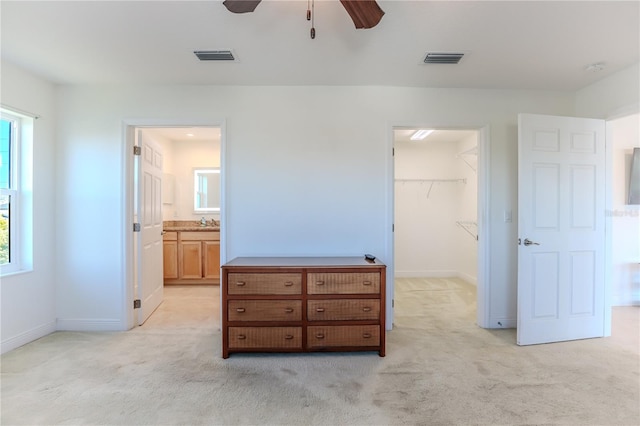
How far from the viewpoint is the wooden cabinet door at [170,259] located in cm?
487

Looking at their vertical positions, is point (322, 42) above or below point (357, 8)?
above

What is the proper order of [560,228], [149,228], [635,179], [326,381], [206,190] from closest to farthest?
1. [326,381]
2. [560,228]
3. [149,228]
4. [635,179]
5. [206,190]

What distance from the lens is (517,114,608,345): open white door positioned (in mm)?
2795

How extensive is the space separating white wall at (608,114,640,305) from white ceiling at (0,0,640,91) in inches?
66.7

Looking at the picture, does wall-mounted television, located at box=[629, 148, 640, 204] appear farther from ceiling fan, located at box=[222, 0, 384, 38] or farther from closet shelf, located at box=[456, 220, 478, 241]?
ceiling fan, located at box=[222, 0, 384, 38]

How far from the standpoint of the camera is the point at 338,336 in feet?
8.37

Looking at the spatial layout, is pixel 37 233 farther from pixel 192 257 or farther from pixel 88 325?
pixel 192 257

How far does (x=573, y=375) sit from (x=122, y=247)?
4.01 m

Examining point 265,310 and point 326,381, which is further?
point 265,310

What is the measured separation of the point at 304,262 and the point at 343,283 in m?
0.41

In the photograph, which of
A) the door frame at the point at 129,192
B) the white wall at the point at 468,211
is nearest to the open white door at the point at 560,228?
the white wall at the point at 468,211

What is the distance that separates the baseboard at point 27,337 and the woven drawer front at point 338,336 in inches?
100

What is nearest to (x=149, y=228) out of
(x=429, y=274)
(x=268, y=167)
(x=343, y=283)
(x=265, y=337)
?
(x=268, y=167)

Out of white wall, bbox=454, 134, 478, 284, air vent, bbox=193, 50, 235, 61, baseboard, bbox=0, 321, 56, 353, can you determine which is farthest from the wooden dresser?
white wall, bbox=454, 134, 478, 284
